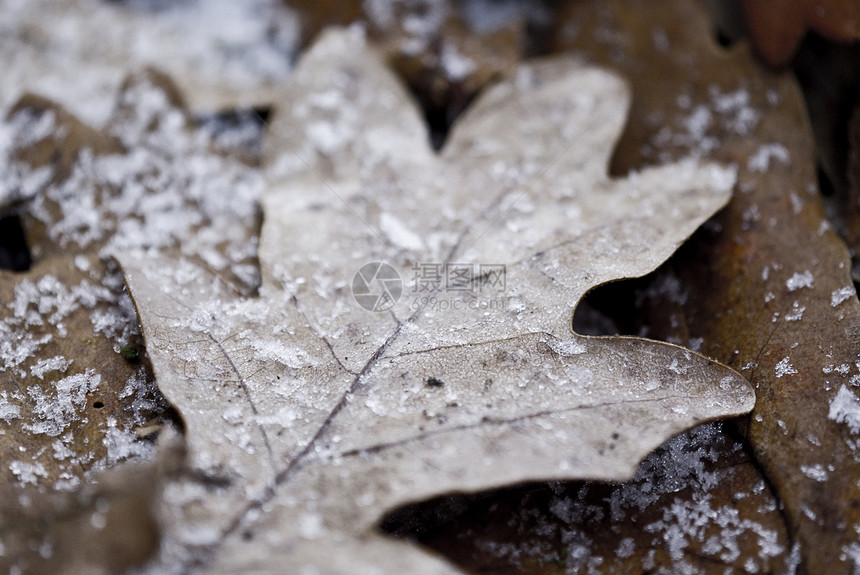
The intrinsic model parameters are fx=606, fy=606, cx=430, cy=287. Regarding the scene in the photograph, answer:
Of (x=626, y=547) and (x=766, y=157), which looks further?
(x=766, y=157)

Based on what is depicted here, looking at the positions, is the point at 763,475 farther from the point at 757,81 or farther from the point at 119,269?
the point at 119,269

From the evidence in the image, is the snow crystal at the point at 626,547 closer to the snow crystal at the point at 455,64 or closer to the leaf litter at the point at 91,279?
the leaf litter at the point at 91,279

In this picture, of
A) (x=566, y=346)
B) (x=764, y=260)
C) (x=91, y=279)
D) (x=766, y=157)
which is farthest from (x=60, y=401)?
(x=766, y=157)

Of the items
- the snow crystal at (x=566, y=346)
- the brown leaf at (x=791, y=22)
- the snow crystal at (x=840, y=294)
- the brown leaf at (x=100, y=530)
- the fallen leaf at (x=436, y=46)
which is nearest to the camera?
the brown leaf at (x=100, y=530)

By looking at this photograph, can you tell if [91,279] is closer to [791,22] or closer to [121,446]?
[121,446]

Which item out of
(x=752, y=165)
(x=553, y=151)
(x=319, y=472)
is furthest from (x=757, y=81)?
(x=319, y=472)

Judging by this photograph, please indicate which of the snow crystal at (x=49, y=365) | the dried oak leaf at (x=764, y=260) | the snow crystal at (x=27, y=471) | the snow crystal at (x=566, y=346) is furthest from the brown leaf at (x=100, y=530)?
the dried oak leaf at (x=764, y=260)
